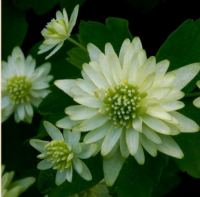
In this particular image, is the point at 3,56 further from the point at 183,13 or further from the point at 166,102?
the point at 166,102

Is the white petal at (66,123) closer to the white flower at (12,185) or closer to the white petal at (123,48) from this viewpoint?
the white petal at (123,48)

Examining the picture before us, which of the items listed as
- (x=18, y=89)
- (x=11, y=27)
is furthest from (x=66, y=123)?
(x=11, y=27)

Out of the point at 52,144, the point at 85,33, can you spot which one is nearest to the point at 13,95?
the point at 85,33

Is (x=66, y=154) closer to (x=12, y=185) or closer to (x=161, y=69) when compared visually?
(x=161, y=69)

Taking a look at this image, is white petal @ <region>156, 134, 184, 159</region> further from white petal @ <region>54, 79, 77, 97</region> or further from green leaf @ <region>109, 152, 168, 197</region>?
white petal @ <region>54, 79, 77, 97</region>

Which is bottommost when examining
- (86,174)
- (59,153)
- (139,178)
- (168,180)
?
(168,180)

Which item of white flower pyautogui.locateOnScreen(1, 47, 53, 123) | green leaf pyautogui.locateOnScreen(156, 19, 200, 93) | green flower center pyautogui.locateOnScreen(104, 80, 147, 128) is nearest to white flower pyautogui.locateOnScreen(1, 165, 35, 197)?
white flower pyautogui.locateOnScreen(1, 47, 53, 123)

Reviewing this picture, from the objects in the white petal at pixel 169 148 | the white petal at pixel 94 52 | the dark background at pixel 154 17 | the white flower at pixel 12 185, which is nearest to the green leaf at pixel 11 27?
the dark background at pixel 154 17
